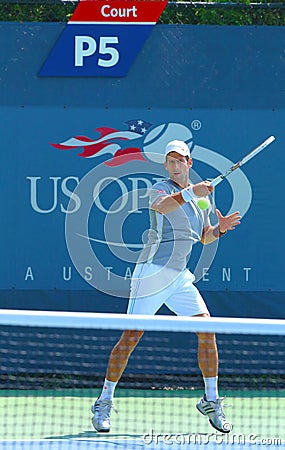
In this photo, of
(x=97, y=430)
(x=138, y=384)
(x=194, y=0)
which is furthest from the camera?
(x=194, y=0)

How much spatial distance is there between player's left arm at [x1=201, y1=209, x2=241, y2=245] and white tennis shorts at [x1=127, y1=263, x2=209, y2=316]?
25 centimetres

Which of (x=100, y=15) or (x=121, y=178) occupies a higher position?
(x=100, y=15)

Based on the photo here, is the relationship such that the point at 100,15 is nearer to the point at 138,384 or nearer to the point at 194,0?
the point at 194,0

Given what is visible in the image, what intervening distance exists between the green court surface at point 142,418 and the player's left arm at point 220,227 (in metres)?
1.04

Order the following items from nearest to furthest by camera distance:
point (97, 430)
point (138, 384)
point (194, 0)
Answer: point (97, 430) → point (138, 384) → point (194, 0)

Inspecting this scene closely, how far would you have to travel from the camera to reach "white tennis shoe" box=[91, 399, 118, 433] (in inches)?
208

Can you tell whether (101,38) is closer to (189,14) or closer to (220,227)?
(189,14)

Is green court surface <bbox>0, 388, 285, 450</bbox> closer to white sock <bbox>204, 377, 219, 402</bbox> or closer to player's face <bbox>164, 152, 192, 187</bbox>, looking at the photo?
white sock <bbox>204, 377, 219, 402</bbox>

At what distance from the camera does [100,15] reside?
6840 millimetres

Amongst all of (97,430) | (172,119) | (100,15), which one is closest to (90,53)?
(100,15)

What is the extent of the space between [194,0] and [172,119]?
1.12 m

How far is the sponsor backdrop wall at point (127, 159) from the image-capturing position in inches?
270

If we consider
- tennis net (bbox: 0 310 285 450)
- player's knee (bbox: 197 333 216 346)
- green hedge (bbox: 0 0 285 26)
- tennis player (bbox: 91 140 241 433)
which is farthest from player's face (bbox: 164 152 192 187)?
green hedge (bbox: 0 0 285 26)

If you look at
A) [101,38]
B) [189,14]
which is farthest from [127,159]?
[189,14]
